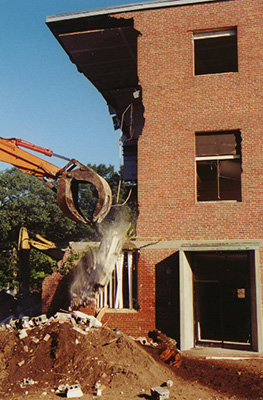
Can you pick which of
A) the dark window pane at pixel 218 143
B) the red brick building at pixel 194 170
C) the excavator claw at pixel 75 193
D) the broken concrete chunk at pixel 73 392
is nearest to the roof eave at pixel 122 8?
the red brick building at pixel 194 170

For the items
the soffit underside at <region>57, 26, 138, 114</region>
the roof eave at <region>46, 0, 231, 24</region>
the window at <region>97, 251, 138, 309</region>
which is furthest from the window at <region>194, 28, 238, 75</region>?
the window at <region>97, 251, 138, 309</region>

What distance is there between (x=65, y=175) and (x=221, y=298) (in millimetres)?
7050

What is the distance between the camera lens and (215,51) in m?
18.4

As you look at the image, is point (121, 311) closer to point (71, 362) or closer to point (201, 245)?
point (201, 245)

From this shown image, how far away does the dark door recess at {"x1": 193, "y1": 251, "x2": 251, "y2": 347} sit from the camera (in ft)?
50.8

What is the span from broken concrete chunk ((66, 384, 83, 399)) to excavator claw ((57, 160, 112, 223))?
4382mm

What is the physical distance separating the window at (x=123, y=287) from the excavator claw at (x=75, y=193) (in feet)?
11.4

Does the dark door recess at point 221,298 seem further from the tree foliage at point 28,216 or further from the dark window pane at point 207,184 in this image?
the tree foliage at point 28,216

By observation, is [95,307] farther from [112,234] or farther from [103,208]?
[103,208]

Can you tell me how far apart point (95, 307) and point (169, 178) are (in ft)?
17.5

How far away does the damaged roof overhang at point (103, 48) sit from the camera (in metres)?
17.4

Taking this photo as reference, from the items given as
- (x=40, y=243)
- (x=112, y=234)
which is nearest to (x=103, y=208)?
(x=112, y=234)

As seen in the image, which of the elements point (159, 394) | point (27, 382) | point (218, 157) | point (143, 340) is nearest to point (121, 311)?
point (143, 340)

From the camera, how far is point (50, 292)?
52.2 feet
